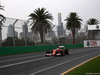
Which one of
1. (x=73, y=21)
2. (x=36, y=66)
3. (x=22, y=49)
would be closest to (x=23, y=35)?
(x=22, y=49)

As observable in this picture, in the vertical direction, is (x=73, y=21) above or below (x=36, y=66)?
above

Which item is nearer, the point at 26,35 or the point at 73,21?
the point at 26,35

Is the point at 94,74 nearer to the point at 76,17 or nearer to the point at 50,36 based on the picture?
the point at 50,36

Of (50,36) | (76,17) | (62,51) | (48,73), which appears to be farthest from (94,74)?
(76,17)

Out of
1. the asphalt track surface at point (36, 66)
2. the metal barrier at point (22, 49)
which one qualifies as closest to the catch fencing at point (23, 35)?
the metal barrier at point (22, 49)

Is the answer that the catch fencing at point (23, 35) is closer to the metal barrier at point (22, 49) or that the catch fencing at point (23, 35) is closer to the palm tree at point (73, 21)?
the metal barrier at point (22, 49)

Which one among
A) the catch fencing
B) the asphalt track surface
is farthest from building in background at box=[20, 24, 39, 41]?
the asphalt track surface

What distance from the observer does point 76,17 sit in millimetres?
49844

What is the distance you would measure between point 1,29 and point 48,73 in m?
12.7

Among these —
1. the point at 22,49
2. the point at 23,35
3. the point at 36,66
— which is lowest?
the point at 36,66

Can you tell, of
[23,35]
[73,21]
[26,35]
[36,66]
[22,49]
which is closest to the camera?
[36,66]

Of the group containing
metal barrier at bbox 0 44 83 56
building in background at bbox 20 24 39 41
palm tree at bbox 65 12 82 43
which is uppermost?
palm tree at bbox 65 12 82 43

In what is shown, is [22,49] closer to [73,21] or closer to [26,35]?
[26,35]

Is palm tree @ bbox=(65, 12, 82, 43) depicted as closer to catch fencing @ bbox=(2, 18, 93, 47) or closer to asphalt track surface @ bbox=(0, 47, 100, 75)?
catch fencing @ bbox=(2, 18, 93, 47)
